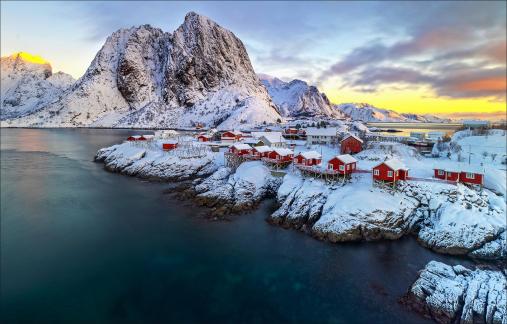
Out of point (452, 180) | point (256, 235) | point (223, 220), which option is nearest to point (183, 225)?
point (223, 220)

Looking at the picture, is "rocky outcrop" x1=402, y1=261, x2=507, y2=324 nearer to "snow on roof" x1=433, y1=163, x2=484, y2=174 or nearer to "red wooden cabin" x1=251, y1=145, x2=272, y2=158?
"snow on roof" x1=433, y1=163, x2=484, y2=174

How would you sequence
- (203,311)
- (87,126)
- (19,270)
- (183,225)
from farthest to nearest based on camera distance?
(87,126) → (183,225) → (19,270) → (203,311)

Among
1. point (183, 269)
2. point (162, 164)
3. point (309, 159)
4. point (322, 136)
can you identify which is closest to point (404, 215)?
point (309, 159)

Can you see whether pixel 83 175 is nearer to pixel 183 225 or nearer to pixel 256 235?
pixel 183 225

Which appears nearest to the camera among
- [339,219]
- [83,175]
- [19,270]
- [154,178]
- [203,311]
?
[203,311]

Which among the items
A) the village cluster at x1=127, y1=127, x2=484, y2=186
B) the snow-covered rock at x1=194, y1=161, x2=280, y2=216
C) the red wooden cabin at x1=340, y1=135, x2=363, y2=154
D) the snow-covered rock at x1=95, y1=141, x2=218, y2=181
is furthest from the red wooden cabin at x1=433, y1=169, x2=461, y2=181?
the snow-covered rock at x1=95, y1=141, x2=218, y2=181

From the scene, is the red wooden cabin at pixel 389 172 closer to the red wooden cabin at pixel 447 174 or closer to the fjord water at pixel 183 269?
the red wooden cabin at pixel 447 174
